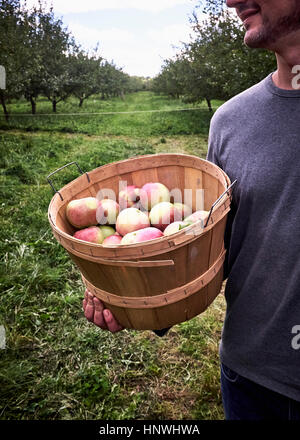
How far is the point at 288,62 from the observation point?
1.13m

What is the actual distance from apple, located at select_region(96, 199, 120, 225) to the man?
1.23 ft

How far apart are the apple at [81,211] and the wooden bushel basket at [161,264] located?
40mm

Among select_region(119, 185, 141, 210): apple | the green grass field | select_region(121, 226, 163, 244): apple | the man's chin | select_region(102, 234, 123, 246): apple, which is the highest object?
the man's chin

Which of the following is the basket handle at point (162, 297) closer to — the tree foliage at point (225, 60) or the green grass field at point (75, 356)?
the green grass field at point (75, 356)

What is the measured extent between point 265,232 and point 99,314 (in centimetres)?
71

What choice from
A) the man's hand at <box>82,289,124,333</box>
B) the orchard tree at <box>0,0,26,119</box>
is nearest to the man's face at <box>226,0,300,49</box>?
Result: the man's hand at <box>82,289,124,333</box>

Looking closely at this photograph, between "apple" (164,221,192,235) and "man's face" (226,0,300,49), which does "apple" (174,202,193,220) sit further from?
"man's face" (226,0,300,49)

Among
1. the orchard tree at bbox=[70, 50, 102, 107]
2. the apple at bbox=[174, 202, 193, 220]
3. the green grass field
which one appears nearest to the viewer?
the apple at bbox=[174, 202, 193, 220]

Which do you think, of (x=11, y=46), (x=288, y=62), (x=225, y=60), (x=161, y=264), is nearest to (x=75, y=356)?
(x=161, y=264)

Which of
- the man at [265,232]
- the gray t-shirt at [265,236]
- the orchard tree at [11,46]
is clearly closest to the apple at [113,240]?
the man at [265,232]

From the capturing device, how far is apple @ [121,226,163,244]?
1.21 meters

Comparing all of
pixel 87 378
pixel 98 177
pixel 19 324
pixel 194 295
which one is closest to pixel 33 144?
pixel 19 324

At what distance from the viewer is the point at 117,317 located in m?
1.21

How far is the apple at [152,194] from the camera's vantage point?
57.2 inches
